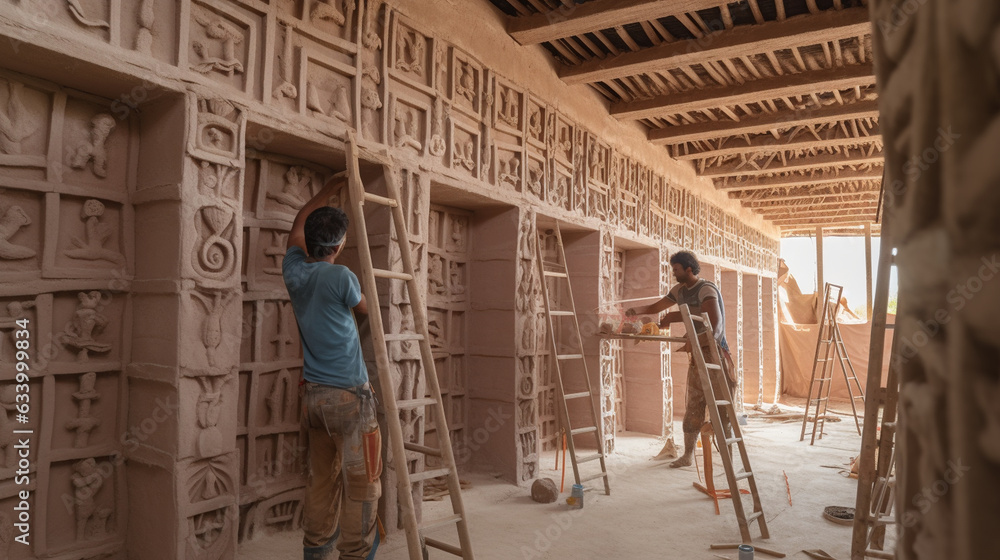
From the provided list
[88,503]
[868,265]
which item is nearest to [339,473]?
[88,503]

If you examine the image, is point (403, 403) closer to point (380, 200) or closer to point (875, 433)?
point (380, 200)

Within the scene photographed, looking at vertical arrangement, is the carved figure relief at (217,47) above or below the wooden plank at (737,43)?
below

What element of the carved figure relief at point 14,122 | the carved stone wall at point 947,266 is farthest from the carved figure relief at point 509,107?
the carved stone wall at point 947,266

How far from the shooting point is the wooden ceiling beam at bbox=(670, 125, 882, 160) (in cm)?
842

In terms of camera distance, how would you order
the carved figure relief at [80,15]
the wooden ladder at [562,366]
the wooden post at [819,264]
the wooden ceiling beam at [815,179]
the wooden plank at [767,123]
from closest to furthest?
the carved figure relief at [80,15] < the wooden ladder at [562,366] < the wooden plank at [767,123] < the wooden ceiling beam at [815,179] < the wooden post at [819,264]

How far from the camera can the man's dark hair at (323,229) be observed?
10.8ft

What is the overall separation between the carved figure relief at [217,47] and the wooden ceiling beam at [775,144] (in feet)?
24.9

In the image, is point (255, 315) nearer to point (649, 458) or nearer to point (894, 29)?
point (894, 29)

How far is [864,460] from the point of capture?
11.5 feet

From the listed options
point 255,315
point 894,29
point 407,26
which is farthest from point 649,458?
point 894,29

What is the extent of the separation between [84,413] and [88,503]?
1.59 ft

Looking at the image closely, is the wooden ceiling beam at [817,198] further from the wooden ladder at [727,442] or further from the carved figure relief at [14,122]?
the carved figure relief at [14,122]

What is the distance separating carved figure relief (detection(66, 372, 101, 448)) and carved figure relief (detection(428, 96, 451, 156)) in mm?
2880

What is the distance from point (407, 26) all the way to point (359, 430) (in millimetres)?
3185
